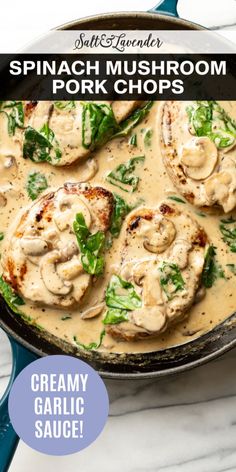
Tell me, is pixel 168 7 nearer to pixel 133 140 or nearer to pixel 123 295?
pixel 133 140

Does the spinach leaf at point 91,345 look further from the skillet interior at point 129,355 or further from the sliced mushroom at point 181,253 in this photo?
the sliced mushroom at point 181,253

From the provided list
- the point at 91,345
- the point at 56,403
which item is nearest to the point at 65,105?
the point at 91,345

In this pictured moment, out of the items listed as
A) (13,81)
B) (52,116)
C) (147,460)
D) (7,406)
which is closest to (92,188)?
(52,116)

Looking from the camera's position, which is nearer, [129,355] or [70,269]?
[70,269]

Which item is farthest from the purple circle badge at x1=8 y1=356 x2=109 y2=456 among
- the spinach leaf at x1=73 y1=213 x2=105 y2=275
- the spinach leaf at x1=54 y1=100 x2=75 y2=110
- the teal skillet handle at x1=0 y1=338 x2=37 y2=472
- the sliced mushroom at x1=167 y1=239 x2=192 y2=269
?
the spinach leaf at x1=54 y1=100 x2=75 y2=110

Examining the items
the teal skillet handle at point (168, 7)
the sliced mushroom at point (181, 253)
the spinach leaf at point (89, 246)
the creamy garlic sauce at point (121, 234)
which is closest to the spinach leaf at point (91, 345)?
the creamy garlic sauce at point (121, 234)

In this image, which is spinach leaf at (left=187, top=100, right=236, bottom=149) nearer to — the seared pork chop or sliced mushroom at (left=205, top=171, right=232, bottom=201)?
sliced mushroom at (left=205, top=171, right=232, bottom=201)
